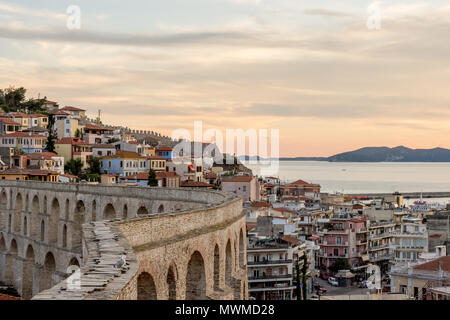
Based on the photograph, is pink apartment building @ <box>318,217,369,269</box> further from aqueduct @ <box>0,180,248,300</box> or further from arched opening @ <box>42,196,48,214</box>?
arched opening @ <box>42,196,48,214</box>

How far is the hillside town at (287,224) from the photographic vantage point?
49.1 meters

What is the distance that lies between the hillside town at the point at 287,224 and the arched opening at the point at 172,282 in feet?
41.1

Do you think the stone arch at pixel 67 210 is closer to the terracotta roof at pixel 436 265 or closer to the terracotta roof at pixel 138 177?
the terracotta roof at pixel 436 265

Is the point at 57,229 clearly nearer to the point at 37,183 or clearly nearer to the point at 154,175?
the point at 37,183

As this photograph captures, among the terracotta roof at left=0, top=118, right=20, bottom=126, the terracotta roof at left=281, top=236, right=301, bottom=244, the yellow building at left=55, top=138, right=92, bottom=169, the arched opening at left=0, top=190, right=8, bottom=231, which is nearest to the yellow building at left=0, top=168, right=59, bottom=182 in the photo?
the arched opening at left=0, top=190, right=8, bottom=231

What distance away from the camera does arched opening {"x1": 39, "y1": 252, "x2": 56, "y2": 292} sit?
5372cm

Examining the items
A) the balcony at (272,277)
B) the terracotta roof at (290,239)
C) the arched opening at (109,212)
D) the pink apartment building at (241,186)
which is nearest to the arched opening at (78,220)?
the arched opening at (109,212)

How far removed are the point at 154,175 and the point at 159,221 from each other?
58.1m

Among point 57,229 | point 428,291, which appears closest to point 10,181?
point 57,229

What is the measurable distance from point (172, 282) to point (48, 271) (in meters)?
36.9

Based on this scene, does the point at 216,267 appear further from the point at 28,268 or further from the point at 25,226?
the point at 25,226

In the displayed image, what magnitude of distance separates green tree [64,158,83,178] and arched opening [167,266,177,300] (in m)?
67.9

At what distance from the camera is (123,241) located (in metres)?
15.5
